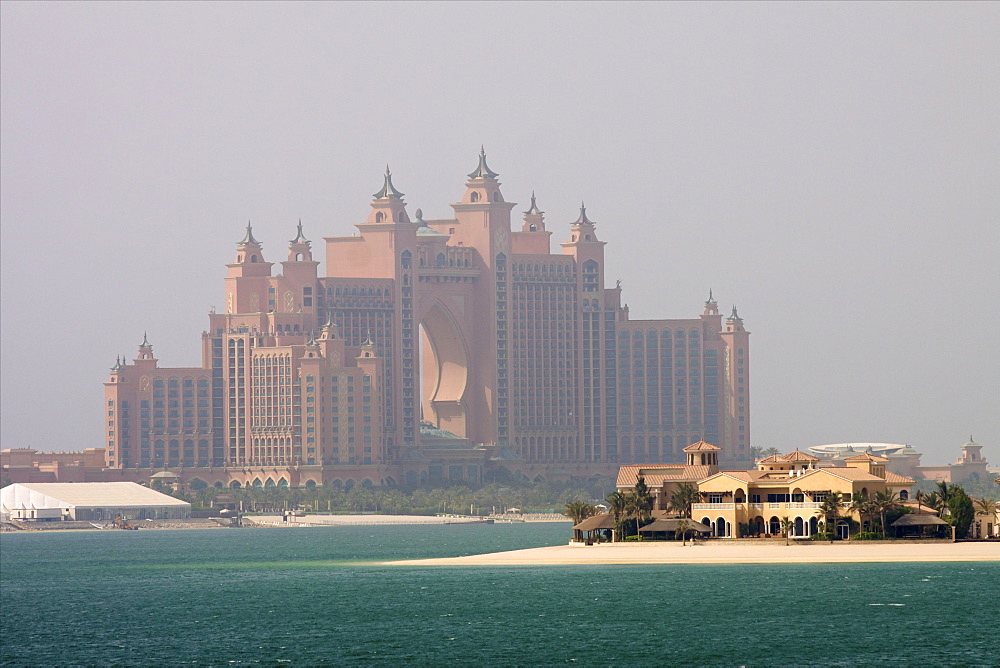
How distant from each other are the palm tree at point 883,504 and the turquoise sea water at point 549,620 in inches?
424

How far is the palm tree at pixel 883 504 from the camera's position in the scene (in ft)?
641

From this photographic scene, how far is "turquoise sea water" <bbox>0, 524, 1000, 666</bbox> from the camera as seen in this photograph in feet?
437

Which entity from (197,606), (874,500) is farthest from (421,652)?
(874,500)

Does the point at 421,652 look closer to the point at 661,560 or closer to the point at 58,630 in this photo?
the point at 58,630

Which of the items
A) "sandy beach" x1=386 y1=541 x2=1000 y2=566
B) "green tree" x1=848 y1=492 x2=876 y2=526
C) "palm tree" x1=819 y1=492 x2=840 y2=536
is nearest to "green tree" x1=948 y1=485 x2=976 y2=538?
"sandy beach" x1=386 y1=541 x2=1000 y2=566

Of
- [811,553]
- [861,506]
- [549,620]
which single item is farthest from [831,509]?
[549,620]

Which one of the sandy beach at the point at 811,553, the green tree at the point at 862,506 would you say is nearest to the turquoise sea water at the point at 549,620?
the sandy beach at the point at 811,553

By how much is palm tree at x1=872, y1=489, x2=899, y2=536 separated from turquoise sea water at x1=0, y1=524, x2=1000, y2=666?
10777 millimetres

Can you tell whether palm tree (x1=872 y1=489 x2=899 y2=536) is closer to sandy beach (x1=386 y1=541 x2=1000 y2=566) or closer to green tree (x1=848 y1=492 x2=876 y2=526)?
green tree (x1=848 y1=492 x2=876 y2=526)

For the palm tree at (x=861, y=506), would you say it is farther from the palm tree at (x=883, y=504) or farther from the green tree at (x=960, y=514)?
the green tree at (x=960, y=514)

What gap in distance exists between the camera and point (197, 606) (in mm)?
173000

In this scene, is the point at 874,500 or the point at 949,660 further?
the point at 874,500

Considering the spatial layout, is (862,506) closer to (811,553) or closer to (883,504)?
(883,504)

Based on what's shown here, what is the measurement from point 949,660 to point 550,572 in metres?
72.6
